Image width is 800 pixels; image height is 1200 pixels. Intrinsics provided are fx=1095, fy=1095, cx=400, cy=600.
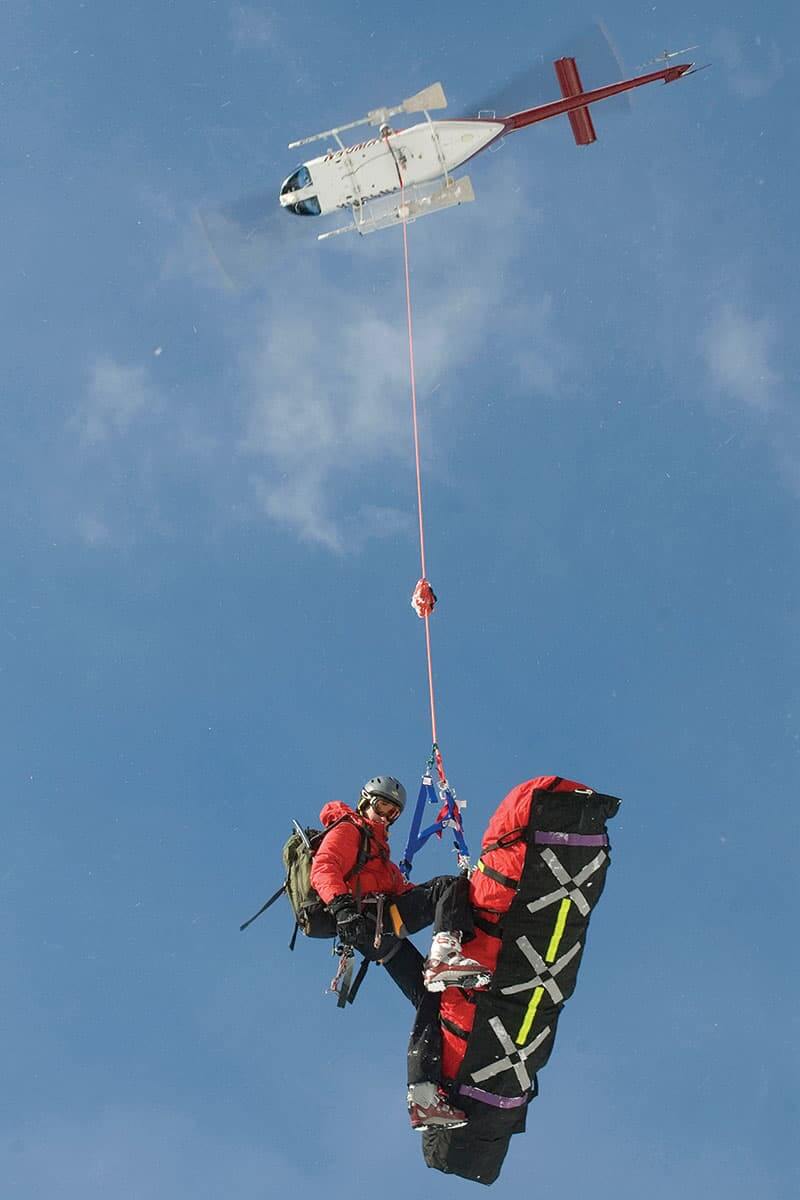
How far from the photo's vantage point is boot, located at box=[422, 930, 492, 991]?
30.2ft

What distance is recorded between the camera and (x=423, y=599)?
12.8 m

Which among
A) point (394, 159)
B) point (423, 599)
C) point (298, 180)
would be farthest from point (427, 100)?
point (423, 599)

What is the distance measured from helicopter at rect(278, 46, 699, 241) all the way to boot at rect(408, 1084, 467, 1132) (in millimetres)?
12483

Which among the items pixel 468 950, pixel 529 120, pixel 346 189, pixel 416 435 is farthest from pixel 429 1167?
pixel 529 120

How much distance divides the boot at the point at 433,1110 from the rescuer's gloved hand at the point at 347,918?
145 centimetres

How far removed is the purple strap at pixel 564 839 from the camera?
30.6 ft

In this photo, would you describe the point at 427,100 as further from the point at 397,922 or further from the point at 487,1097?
the point at 487,1097

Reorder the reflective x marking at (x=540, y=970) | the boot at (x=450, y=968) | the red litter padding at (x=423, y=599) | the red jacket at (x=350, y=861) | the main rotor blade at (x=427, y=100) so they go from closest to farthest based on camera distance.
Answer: the boot at (x=450, y=968), the reflective x marking at (x=540, y=970), the red jacket at (x=350, y=861), the red litter padding at (x=423, y=599), the main rotor blade at (x=427, y=100)

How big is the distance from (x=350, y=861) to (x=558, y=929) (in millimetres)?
1998

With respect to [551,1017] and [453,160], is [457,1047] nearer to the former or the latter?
[551,1017]

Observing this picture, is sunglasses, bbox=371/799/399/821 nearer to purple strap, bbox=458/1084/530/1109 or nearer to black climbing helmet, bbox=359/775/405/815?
black climbing helmet, bbox=359/775/405/815

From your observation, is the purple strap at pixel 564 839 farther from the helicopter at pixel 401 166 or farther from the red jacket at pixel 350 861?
the helicopter at pixel 401 166

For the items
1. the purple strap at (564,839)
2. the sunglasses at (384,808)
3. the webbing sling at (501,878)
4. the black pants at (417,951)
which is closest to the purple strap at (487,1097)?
the black pants at (417,951)

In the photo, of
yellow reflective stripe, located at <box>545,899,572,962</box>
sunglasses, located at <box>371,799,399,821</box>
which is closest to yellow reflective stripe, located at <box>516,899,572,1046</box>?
yellow reflective stripe, located at <box>545,899,572,962</box>
